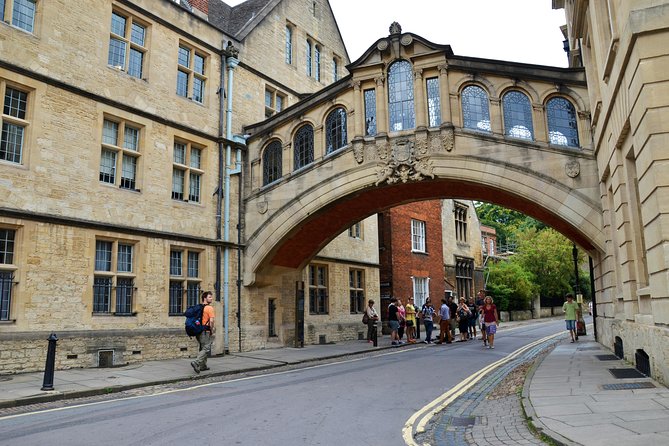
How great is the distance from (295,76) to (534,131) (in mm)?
10887

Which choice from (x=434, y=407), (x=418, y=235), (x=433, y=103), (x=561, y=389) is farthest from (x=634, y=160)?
(x=418, y=235)

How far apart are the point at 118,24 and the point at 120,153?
149 inches

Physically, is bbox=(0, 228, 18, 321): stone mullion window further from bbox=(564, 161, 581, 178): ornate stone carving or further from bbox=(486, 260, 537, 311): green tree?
bbox=(486, 260, 537, 311): green tree

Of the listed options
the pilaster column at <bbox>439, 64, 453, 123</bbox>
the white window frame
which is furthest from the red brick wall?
the pilaster column at <bbox>439, 64, 453, 123</bbox>

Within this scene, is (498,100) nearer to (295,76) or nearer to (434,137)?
(434,137)

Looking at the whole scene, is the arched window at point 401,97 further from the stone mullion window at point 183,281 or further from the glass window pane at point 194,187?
the stone mullion window at point 183,281

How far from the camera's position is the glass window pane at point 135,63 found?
15867 millimetres

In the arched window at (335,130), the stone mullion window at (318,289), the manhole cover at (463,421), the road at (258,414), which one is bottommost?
the manhole cover at (463,421)

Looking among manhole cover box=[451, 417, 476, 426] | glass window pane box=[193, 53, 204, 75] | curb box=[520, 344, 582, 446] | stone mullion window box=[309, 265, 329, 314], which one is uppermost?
glass window pane box=[193, 53, 204, 75]

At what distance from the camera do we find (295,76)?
2278 cm

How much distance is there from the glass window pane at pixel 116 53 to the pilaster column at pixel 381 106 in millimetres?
7555

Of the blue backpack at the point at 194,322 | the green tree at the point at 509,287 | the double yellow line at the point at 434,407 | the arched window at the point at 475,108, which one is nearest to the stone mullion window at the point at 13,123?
the blue backpack at the point at 194,322

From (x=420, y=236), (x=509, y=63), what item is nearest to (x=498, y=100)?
(x=509, y=63)

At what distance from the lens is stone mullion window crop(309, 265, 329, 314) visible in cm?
2239
